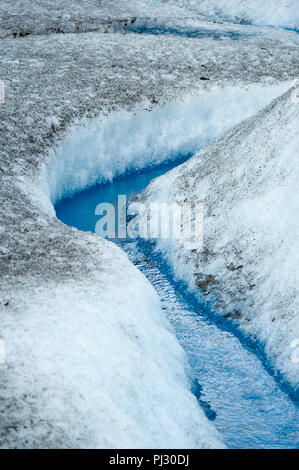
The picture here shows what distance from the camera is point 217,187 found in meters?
16.2

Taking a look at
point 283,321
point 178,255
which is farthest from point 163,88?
point 283,321

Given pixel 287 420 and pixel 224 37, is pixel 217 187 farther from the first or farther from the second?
pixel 224 37

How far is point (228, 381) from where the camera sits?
11031 millimetres

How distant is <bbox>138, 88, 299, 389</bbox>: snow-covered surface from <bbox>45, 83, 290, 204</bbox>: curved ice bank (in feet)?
12.9

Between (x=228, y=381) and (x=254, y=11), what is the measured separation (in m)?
37.8

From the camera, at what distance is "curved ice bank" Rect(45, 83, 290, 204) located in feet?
65.1

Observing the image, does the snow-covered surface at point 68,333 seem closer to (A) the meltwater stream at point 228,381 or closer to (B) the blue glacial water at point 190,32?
(A) the meltwater stream at point 228,381

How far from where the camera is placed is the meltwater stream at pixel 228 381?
9.73 meters

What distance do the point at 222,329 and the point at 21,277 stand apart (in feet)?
15.8
